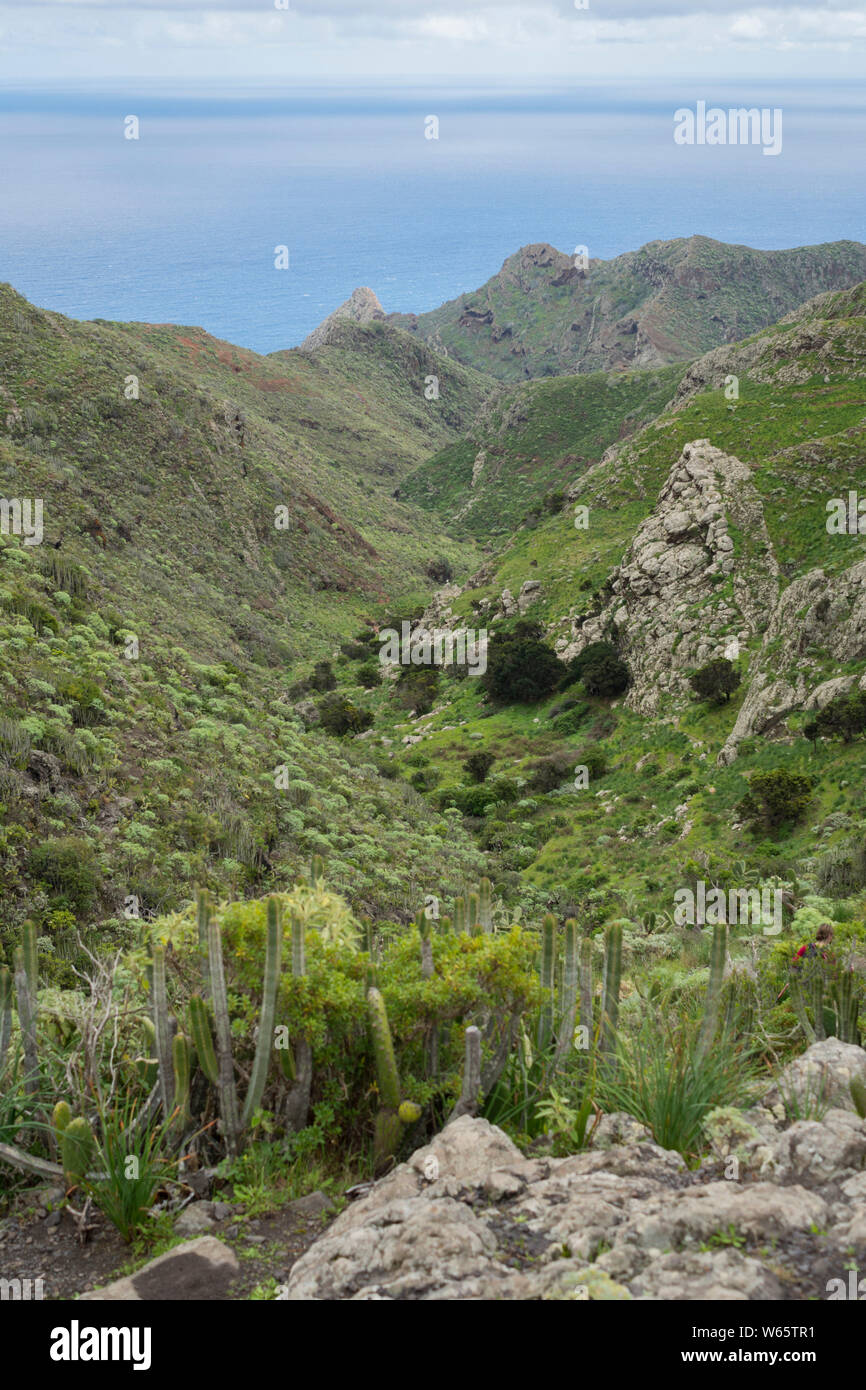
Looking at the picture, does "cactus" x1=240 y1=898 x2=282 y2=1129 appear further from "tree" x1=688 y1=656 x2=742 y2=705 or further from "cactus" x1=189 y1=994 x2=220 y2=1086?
"tree" x1=688 y1=656 x2=742 y2=705

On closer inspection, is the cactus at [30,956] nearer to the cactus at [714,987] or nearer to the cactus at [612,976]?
the cactus at [612,976]

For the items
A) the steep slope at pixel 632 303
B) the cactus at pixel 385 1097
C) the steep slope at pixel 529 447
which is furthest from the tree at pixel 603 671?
the steep slope at pixel 632 303

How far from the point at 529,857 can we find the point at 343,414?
89.8 metres

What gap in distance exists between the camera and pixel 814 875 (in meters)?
17.6

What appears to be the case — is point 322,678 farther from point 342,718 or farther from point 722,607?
point 722,607

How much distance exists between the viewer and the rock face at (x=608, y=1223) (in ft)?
11.7

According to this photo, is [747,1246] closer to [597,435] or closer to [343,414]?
[597,435]

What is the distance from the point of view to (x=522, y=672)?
3853cm

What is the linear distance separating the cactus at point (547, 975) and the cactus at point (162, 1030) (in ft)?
8.30

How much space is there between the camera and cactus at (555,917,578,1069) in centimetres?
593

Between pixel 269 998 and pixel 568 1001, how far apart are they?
2109 mm

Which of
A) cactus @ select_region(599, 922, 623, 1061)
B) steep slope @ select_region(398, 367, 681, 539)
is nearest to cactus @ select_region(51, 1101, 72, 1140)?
cactus @ select_region(599, 922, 623, 1061)

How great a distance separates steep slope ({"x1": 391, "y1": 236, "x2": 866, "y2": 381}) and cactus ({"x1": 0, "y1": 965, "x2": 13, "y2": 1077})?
14036 centimetres

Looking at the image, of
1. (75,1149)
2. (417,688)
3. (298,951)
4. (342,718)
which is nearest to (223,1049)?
(298,951)
